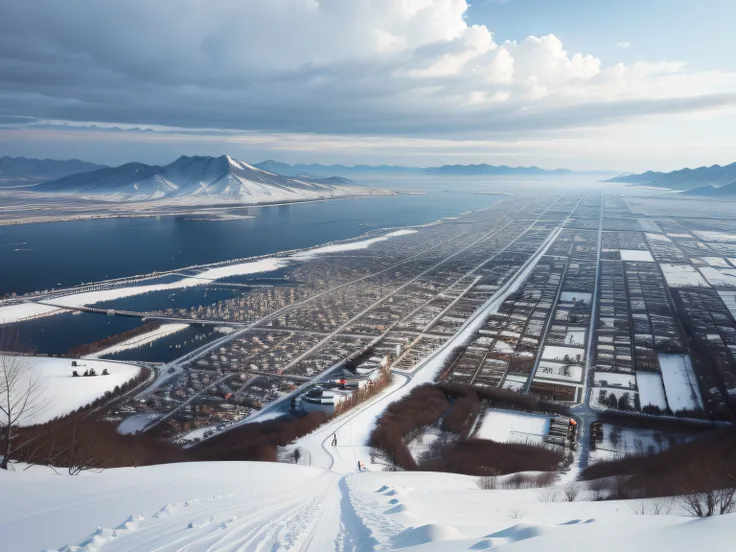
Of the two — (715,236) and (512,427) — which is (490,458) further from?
(715,236)

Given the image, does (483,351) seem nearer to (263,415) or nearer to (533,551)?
(263,415)

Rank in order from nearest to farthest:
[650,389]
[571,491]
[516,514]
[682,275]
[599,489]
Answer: [516,514], [571,491], [599,489], [650,389], [682,275]

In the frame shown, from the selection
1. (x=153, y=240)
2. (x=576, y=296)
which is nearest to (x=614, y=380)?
(x=576, y=296)

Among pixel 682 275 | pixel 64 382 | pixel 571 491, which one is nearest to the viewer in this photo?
pixel 571 491

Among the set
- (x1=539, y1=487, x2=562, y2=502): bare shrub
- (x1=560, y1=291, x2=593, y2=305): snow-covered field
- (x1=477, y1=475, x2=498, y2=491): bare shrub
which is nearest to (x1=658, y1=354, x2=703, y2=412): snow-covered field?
(x1=539, y1=487, x2=562, y2=502): bare shrub

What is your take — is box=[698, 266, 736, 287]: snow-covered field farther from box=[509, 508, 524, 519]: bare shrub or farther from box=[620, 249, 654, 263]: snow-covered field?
box=[509, 508, 524, 519]: bare shrub

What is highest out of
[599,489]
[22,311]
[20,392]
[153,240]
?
[153,240]

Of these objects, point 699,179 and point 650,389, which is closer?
point 650,389

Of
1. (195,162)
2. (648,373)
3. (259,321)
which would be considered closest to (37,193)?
(195,162)
